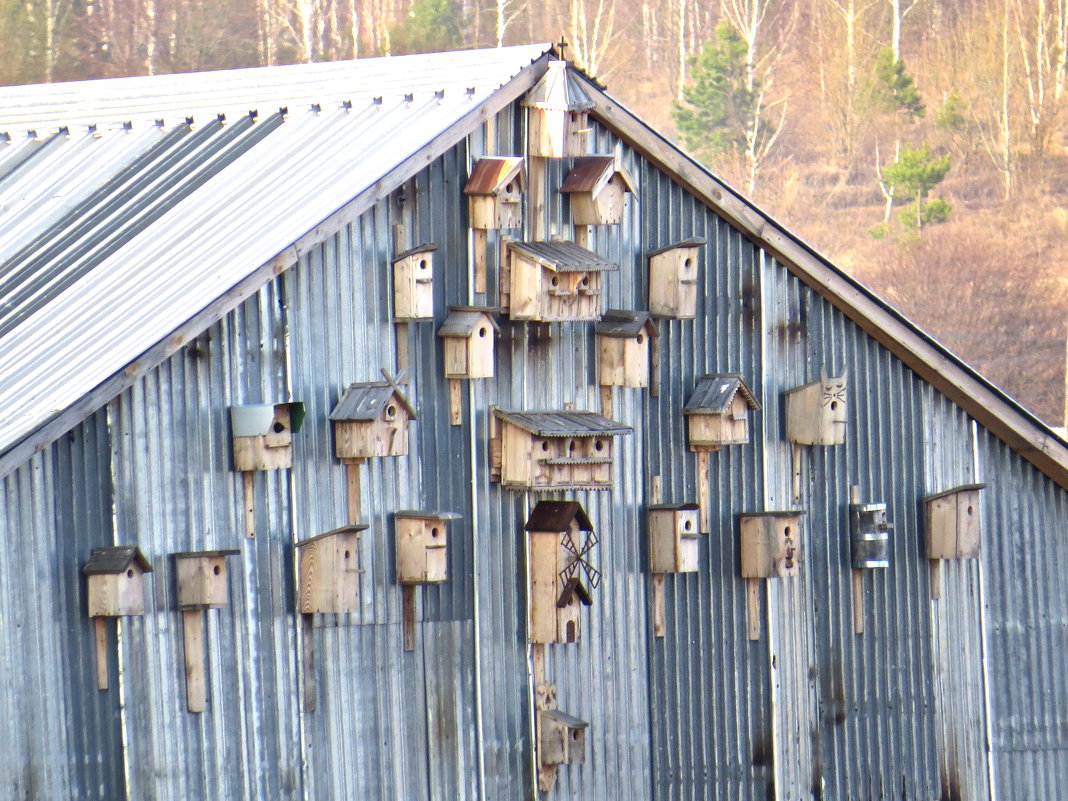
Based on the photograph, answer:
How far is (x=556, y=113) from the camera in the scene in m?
13.5

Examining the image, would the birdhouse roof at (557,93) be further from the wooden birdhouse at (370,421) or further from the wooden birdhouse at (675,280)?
the wooden birdhouse at (370,421)

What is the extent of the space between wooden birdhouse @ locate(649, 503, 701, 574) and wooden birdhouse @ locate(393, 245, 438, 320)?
2441 mm

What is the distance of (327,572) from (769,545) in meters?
3.65

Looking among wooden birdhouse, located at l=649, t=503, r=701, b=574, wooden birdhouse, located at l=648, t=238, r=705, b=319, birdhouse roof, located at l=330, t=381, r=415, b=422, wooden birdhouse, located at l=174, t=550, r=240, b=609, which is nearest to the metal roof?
birdhouse roof, located at l=330, t=381, r=415, b=422

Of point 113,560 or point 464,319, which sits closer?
point 113,560

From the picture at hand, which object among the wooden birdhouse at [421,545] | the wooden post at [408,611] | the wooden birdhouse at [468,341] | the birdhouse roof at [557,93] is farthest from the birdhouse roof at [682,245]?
the wooden post at [408,611]

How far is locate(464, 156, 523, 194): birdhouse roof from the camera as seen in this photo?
1315 centimetres

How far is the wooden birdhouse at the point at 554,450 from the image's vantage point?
13.2 metres

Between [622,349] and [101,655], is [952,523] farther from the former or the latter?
[101,655]

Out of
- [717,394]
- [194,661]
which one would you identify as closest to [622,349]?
[717,394]

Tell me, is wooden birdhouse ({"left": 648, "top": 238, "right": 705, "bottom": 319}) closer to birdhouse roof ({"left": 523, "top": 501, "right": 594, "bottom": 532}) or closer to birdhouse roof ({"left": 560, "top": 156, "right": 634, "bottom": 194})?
birdhouse roof ({"left": 560, "top": 156, "right": 634, "bottom": 194})

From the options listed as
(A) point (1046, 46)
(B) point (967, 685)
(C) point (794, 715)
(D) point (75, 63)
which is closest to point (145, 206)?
(C) point (794, 715)

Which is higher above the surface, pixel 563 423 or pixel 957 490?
pixel 563 423

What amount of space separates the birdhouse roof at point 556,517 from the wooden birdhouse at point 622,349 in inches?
39.2
